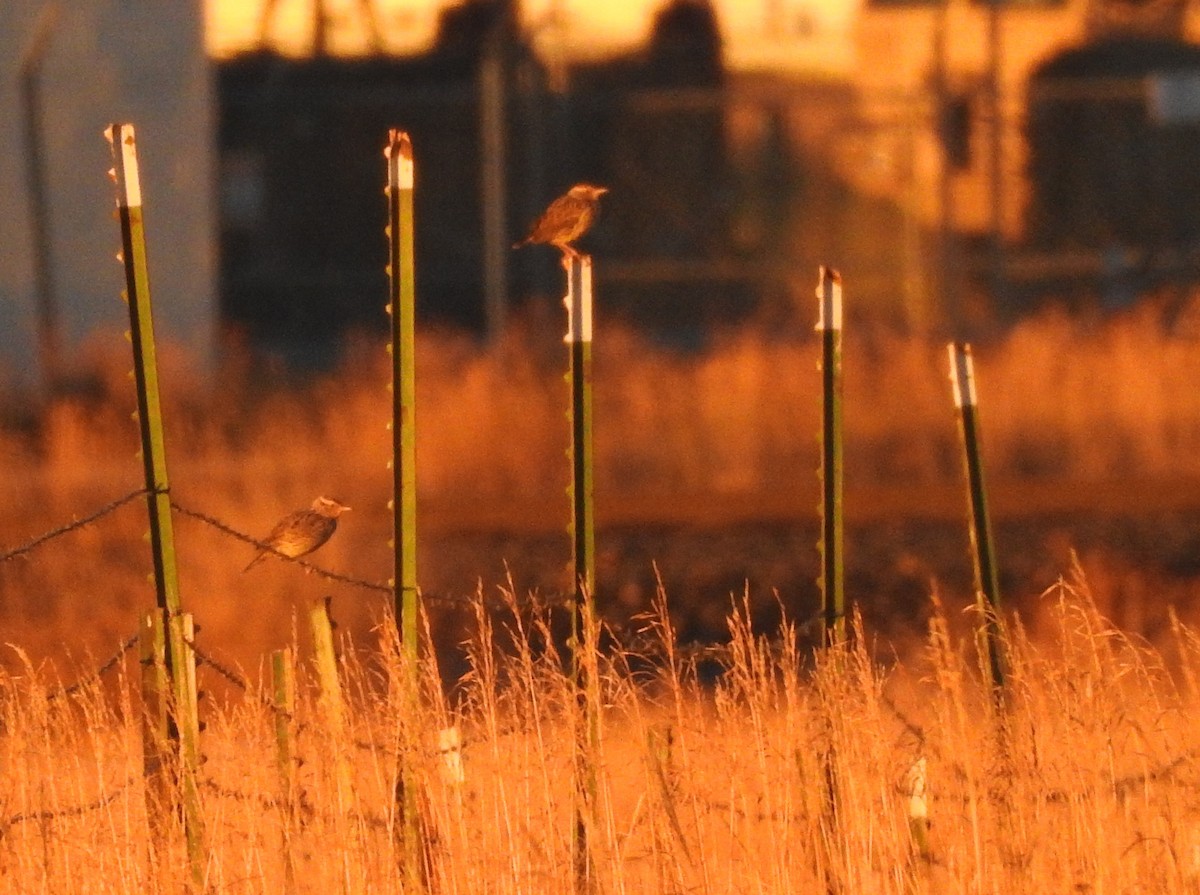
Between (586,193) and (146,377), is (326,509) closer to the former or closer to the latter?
(146,377)

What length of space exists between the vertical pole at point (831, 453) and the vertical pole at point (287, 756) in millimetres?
1062

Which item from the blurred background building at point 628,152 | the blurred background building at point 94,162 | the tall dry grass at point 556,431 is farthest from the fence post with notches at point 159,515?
the blurred background building at point 628,152

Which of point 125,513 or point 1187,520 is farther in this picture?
point 1187,520

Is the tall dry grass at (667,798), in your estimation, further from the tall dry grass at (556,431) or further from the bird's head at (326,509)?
the tall dry grass at (556,431)

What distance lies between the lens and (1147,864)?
15.2 ft

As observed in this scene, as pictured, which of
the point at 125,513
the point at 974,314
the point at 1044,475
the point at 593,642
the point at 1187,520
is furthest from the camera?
the point at 974,314

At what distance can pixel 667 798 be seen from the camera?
4516mm

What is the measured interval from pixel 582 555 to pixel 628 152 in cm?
1522

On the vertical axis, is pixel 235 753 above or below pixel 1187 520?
above

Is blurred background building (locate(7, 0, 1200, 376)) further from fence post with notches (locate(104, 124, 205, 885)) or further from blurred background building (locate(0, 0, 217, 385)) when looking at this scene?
fence post with notches (locate(104, 124, 205, 885))

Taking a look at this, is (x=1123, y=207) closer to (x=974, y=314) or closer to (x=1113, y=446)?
(x=974, y=314)

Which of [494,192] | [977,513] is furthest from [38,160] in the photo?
[977,513]

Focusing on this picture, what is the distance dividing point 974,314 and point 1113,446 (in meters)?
5.64

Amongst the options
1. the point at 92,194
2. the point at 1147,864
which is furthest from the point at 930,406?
the point at 1147,864
